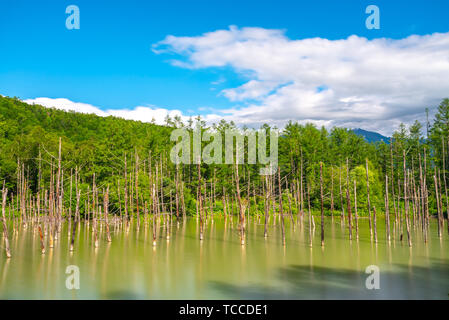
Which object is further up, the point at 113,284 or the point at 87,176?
the point at 87,176

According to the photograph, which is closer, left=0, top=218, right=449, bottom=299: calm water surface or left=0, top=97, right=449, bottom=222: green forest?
left=0, top=218, right=449, bottom=299: calm water surface

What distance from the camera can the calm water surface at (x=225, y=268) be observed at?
38.5ft

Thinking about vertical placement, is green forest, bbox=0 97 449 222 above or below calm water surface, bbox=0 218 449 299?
above

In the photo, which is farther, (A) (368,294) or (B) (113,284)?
(B) (113,284)

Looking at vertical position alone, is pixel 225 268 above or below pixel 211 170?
below

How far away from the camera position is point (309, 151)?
47938 millimetres

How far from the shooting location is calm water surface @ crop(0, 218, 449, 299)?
11734 millimetres

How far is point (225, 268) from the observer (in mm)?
15141

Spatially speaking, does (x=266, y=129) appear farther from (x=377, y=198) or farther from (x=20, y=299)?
(x=20, y=299)

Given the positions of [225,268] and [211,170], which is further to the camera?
[211,170]

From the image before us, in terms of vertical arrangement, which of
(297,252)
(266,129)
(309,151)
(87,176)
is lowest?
(297,252)
